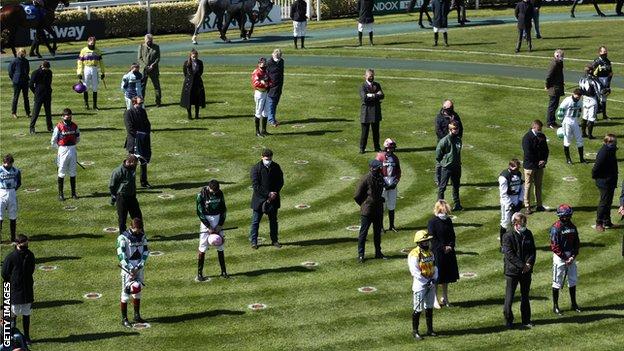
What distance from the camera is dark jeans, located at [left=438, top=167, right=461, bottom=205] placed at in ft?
99.0

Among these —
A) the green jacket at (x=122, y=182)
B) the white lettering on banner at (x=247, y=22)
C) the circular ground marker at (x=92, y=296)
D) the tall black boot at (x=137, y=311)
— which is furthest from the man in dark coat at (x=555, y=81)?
the white lettering on banner at (x=247, y=22)

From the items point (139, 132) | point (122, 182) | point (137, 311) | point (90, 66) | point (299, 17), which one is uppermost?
point (299, 17)

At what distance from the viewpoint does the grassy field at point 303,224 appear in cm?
2316

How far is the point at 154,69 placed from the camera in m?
41.7

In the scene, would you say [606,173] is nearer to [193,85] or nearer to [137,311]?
[137,311]

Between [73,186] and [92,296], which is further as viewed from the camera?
[73,186]

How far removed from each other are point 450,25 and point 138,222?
123ft

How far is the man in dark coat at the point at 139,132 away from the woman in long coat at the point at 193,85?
6.92 meters

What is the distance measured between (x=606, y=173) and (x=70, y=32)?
109 feet

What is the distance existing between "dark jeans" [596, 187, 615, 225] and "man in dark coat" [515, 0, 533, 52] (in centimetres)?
2160

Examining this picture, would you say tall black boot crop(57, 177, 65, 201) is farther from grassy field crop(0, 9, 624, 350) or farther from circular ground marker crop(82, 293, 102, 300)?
circular ground marker crop(82, 293, 102, 300)

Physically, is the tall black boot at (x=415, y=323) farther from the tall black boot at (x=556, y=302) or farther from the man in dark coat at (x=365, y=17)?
the man in dark coat at (x=365, y=17)

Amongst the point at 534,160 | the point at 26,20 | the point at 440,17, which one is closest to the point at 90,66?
the point at 26,20

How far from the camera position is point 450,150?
3012 cm
